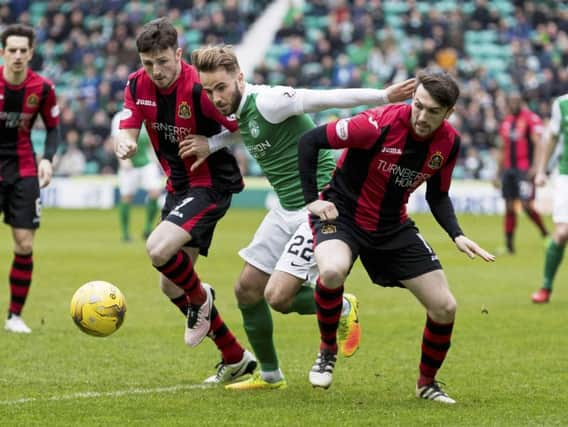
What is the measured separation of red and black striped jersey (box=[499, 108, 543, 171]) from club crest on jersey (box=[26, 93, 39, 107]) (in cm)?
1034

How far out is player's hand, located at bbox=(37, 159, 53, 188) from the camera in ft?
31.3

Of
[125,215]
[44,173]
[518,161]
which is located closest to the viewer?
[44,173]

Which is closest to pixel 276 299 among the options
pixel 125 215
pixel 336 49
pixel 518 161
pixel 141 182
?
pixel 518 161

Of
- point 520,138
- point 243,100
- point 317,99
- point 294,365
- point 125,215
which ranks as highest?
point 317,99

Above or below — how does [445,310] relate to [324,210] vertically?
below

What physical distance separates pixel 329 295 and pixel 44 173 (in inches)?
145

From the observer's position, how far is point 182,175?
7828mm

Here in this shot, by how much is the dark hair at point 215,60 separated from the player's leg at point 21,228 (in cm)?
310

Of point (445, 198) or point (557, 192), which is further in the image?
point (557, 192)

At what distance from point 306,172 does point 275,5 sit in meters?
30.3

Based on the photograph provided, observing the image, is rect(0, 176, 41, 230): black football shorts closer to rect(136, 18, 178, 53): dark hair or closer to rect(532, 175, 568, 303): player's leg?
rect(136, 18, 178, 53): dark hair

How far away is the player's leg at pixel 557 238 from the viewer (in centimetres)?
1134

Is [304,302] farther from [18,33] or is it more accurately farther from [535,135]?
[535,135]

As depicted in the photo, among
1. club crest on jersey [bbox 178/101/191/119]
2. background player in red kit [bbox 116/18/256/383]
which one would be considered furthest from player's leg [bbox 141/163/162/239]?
club crest on jersey [bbox 178/101/191/119]
